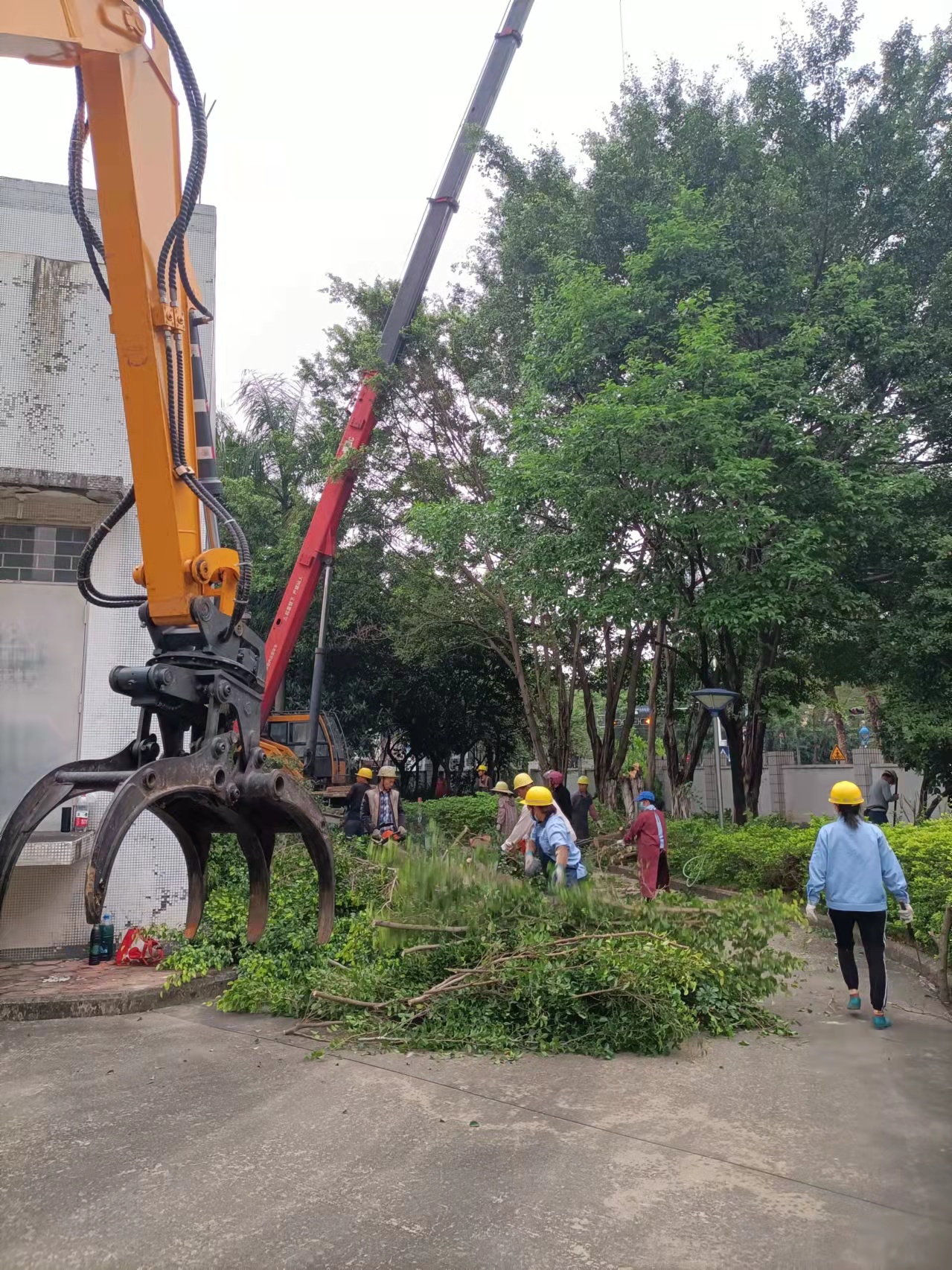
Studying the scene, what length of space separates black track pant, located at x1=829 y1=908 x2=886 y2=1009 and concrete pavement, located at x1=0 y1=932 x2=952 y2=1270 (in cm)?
32

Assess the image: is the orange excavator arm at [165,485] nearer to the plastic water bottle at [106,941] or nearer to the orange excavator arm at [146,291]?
the orange excavator arm at [146,291]

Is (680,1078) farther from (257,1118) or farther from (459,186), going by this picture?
(459,186)

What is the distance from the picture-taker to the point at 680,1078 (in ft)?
18.2

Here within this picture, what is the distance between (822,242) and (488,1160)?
13.3 metres

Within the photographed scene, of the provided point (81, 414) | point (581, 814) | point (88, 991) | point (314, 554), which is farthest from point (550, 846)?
point (314, 554)

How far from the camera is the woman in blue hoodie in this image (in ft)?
21.7

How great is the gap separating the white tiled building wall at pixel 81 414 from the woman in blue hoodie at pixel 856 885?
18.8ft

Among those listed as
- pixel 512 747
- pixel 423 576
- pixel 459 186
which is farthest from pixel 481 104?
pixel 512 747

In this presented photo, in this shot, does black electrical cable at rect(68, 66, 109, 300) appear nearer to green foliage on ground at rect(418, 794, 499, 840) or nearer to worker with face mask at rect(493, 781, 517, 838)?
worker with face mask at rect(493, 781, 517, 838)

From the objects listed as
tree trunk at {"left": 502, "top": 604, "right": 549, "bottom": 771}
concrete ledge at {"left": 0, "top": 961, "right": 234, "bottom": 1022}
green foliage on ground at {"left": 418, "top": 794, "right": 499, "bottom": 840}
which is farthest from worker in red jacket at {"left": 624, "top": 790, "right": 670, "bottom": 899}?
tree trunk at {"left": 502, "top": 604, "right": 549, "bottom": 771}

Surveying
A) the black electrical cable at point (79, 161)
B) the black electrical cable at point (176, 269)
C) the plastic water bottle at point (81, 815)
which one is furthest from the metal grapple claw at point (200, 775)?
the plastic water bottle at point (81, 815)

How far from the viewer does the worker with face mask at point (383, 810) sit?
34.0 ft

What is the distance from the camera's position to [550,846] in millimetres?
7652

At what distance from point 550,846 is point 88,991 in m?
3.70
